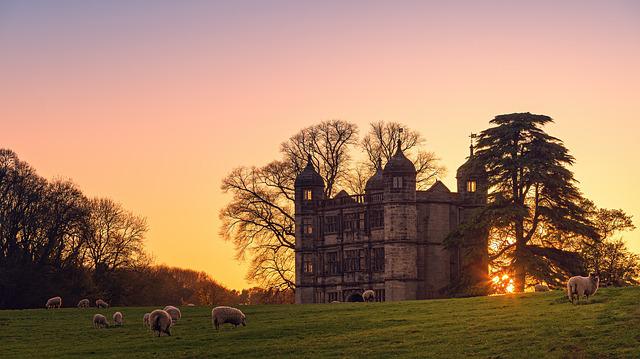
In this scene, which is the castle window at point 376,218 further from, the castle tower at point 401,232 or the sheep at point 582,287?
the sheep at point 582,287

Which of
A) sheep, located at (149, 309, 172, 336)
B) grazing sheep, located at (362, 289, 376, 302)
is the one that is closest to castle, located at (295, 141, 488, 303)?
grazing sheep, located at (362, 289, 376, 302)

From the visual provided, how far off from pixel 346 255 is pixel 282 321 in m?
39.1

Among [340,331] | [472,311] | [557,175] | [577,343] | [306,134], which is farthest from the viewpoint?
[306,134]

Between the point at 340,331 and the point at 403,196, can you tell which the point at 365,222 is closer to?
the point at 403,196

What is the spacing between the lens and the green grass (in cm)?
3925

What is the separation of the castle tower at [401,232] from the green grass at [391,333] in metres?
27.4

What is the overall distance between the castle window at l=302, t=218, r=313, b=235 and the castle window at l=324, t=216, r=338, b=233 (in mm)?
1590

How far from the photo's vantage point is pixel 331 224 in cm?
9419

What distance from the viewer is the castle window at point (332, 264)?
9319 cm

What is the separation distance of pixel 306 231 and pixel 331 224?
2739mm

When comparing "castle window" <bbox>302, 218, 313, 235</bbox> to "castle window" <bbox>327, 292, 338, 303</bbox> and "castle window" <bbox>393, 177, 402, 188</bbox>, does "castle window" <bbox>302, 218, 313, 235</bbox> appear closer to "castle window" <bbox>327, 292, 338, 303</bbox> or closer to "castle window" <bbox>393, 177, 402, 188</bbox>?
"castle window" <bbox>327, 292, 338, 303</bbox>

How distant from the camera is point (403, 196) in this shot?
87.6 m

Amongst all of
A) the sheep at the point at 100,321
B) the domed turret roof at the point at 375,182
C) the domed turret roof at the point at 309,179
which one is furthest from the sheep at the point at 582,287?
the domed turret roof at the point at 309,179

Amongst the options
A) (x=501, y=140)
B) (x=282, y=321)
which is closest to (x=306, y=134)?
(x=501, y=140)
